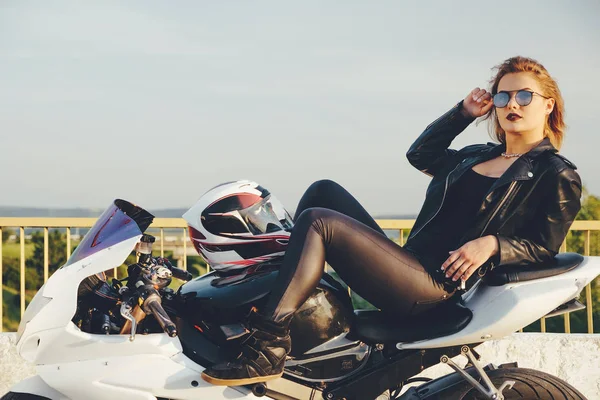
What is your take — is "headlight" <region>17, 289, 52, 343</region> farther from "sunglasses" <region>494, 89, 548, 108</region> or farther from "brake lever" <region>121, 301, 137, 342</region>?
"sunglasses" <region>494, 89, 548, 108</region>

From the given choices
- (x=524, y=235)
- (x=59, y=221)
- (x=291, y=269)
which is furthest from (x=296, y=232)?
(x=59, y=221)

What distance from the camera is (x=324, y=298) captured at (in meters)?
3.07

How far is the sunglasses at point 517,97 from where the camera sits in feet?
10.7

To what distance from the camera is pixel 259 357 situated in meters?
2.83

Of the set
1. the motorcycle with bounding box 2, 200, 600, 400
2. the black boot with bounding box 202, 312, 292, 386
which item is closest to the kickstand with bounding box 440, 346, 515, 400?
the motorcycle with bounding box 2, 200, 600, 400

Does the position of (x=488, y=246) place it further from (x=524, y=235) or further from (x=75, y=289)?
(x=75, y=289)

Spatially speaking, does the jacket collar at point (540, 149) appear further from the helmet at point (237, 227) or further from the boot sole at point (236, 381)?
the boot sole at point (236, 381)

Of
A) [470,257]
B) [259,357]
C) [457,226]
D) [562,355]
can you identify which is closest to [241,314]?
[259,357]

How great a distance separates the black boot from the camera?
2828 millimetres

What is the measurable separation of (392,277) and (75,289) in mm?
1108

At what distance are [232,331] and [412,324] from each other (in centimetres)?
65

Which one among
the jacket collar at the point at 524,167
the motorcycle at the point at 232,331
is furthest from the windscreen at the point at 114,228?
the jacket collar at the point at 524,167

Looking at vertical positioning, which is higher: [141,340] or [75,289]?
[75,289]

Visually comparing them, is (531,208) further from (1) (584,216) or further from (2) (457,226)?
(1) (584,216)
